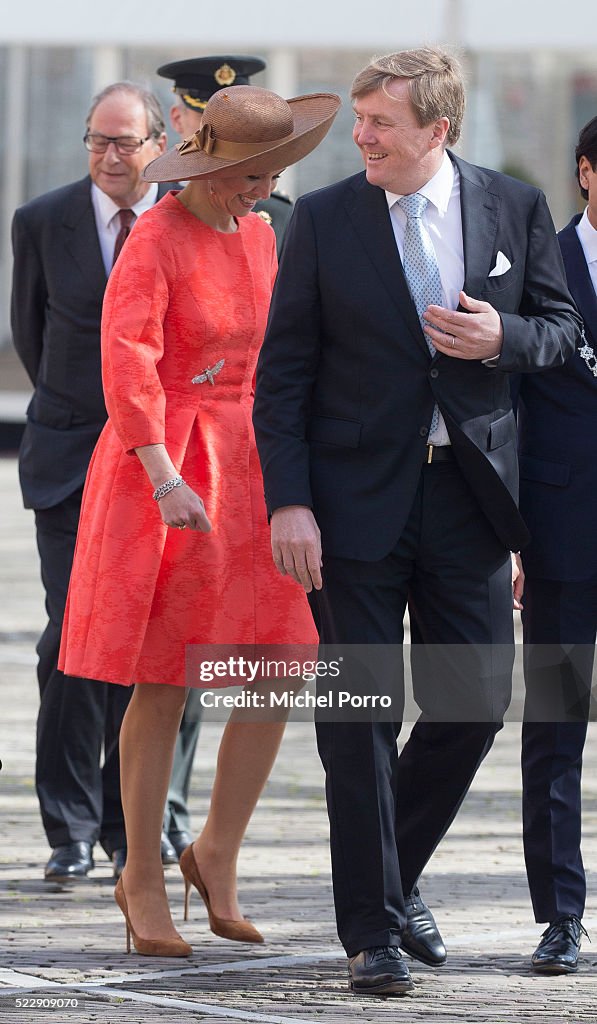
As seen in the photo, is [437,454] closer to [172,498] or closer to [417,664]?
[417,664]

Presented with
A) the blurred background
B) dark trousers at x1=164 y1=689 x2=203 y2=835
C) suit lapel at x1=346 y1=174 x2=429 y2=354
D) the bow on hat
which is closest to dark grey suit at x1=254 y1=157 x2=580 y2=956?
suit lapel at x1=346 y1=174 x2=429 y2=354

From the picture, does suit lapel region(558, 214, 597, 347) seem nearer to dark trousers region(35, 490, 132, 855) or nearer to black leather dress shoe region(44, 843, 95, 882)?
dark trousers region(35, 490, 132, 855)

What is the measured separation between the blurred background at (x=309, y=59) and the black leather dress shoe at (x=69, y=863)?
15.9m

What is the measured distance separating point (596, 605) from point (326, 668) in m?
0.70

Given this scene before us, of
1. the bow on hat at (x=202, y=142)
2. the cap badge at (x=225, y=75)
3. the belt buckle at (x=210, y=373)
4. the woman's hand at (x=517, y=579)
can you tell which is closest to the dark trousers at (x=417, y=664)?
the woman's hand at (x=517, y=579)

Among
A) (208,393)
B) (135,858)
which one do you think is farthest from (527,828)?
(208,393)

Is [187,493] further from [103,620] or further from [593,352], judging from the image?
[593,352]

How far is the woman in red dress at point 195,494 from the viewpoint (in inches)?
183

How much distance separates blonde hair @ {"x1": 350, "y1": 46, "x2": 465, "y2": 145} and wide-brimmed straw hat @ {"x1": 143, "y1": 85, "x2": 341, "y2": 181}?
15.5 inches

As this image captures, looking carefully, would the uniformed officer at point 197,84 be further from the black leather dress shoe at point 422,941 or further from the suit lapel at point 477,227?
the black leather dress shoe at point 422,941

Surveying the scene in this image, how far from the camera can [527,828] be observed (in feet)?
15.3

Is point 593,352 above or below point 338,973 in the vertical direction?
above

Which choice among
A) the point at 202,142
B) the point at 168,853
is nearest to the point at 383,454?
the point at 202,142

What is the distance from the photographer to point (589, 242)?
186 inches
